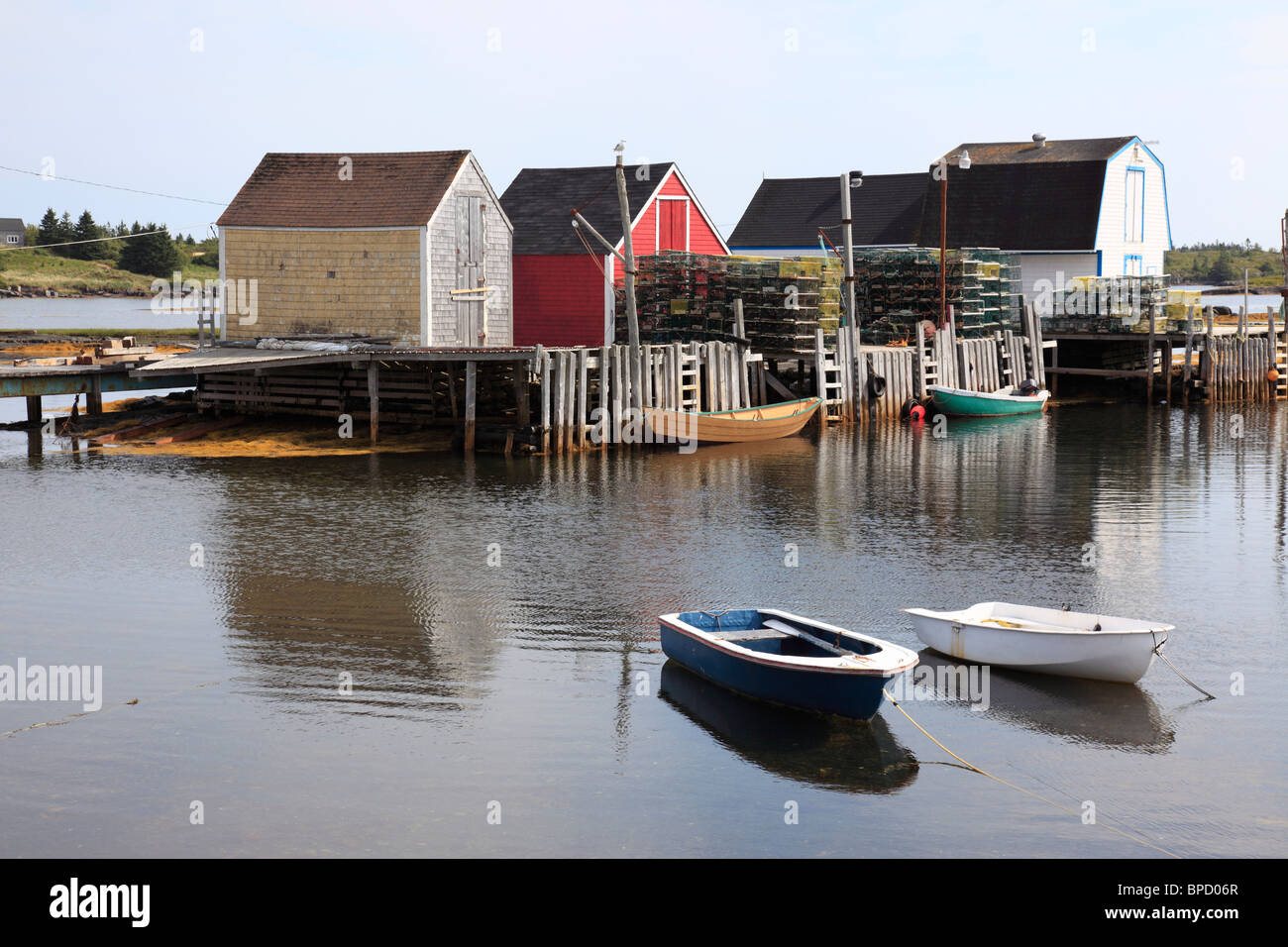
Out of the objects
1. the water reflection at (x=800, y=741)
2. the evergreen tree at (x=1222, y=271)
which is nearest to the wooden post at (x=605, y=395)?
the water reflection at (x=800, y=741)

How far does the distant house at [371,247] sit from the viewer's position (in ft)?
113

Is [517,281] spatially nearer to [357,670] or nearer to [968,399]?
[968,399]

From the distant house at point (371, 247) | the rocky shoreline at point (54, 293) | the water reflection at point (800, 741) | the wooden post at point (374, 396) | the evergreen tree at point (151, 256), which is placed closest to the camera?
the water reflection at point (800, 741)

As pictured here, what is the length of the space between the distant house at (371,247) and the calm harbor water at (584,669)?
746 cm

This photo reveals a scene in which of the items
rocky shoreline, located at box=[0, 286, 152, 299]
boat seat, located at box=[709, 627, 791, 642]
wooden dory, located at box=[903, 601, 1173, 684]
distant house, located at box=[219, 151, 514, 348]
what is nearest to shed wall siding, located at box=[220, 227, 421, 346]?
distant house, located at box=[219, 151, 514, 348]

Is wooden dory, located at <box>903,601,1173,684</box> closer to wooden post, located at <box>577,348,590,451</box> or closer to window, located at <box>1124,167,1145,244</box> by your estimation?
wooden post, located at <box>577,348,590,451</box>

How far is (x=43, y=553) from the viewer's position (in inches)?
826

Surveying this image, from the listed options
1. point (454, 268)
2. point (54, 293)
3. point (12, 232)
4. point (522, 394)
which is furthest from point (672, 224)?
point (12, 232)

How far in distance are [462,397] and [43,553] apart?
1615 centimetres

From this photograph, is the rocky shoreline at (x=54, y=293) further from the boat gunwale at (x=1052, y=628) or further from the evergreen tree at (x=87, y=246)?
the boat gunwale at (x=1052, y=628)

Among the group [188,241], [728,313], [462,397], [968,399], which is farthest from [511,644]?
[188,241]

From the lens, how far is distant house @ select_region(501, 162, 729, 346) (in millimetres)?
39719

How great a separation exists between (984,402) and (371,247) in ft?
62.8

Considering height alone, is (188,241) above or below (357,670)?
above
